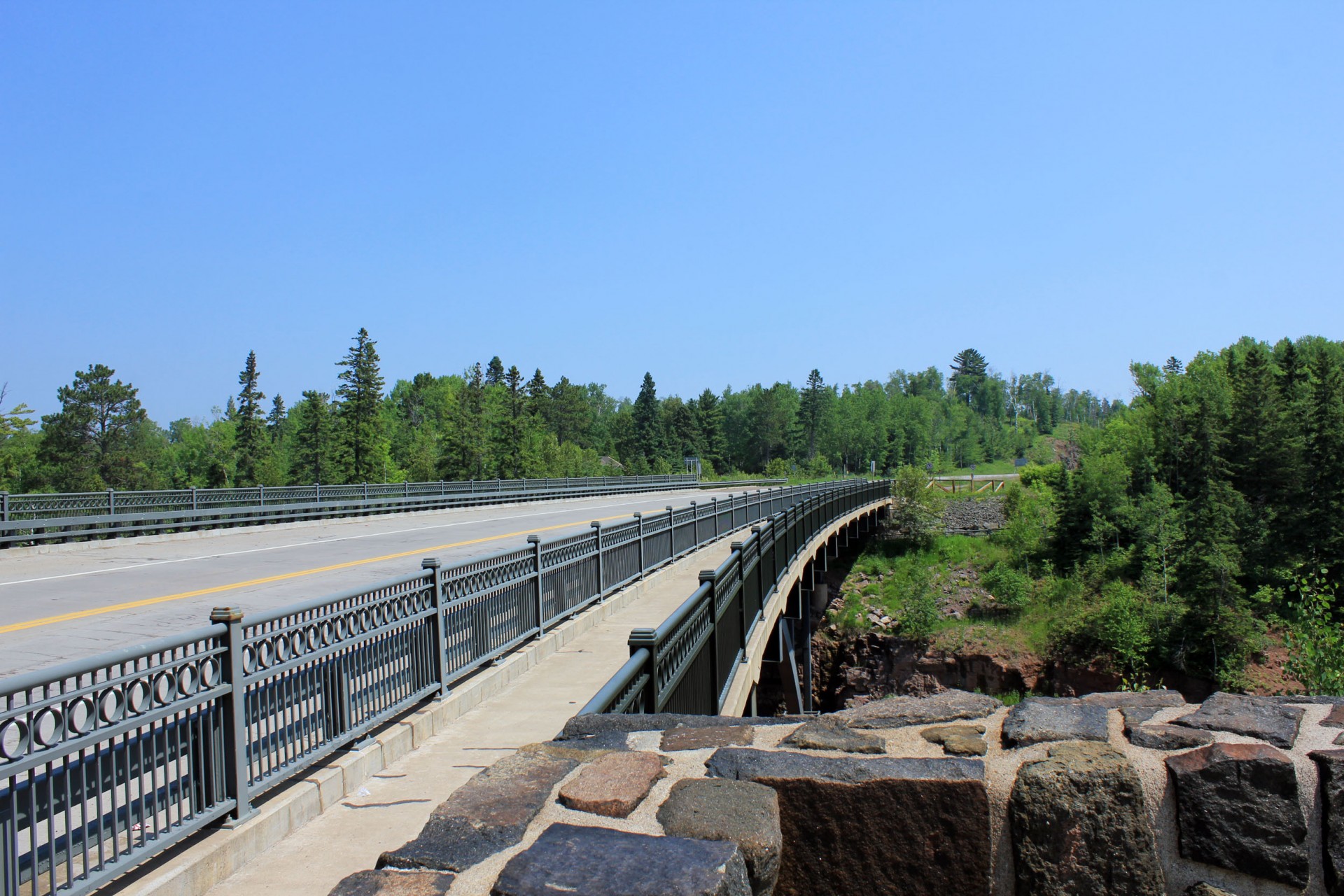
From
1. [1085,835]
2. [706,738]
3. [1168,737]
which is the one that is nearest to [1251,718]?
[1168,737]

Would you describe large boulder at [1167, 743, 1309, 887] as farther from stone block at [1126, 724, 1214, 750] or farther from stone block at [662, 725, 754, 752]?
stone block at [662, 725, 754, 752]

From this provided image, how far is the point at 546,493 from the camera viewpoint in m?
44.5

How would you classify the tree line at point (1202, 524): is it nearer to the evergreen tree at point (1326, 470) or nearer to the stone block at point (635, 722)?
the evergreen tree at point (1326, 470)

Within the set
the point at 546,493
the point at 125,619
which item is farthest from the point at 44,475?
the point at 125,619

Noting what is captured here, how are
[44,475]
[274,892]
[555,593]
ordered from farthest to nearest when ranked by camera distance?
[44,475]
[555,593]
[274,892]

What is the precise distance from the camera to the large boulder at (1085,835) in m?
2.71

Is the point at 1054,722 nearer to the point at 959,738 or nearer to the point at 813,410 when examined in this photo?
the point at 959,738

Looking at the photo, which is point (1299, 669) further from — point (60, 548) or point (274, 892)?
point (60, 548)

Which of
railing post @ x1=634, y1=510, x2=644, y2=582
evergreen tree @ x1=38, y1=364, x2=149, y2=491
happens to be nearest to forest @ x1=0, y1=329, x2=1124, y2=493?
evergreen tree @ x1=38, y1=364, x2=149, y2=491

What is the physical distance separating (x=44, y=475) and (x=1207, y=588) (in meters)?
82.6

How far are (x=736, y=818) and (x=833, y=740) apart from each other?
748 mm

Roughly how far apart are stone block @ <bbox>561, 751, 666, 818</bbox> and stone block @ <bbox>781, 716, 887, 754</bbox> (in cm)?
58

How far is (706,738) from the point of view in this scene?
12.1ft

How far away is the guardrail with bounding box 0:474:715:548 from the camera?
19.9 metres
